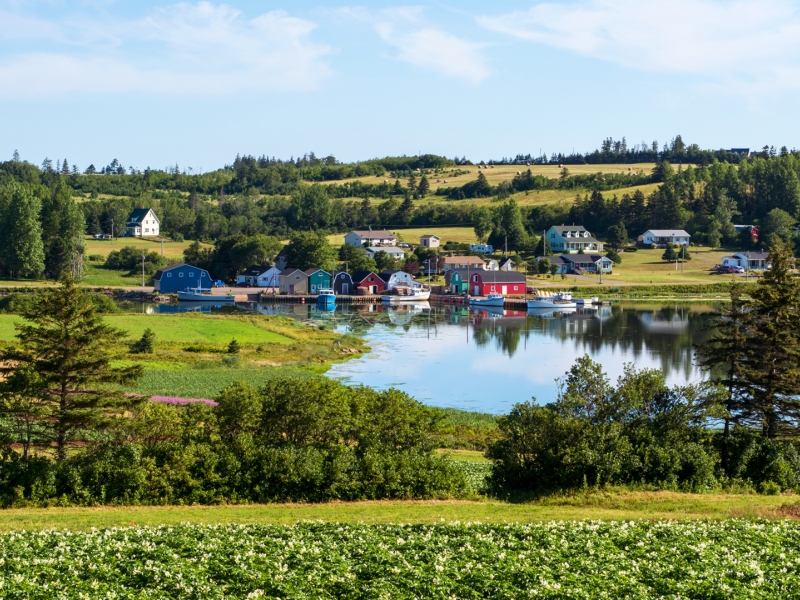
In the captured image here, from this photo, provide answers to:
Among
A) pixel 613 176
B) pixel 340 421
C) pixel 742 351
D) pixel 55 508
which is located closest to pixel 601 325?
pixel 742 351

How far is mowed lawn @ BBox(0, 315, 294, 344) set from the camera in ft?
155

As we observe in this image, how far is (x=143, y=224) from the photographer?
384 feet

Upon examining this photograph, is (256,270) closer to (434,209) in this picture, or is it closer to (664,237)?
(434,209)

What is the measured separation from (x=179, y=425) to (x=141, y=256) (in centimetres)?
7870

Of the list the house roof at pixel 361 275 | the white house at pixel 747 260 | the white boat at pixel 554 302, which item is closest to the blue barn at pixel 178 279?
the house roof at pixel 361 275

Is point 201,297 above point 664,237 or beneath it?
beneath

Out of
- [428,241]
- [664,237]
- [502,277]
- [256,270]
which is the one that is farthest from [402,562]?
[664,237]

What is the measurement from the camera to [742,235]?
10494 cm

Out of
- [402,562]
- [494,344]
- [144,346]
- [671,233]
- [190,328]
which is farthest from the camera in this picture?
[671,233]

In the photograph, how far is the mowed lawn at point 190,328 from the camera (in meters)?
47.1

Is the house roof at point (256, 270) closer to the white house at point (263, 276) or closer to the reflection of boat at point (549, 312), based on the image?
the white house at point (263, 276)

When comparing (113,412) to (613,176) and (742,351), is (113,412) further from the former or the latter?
(613,176)

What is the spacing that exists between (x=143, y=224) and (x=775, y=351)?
104743 millimetres

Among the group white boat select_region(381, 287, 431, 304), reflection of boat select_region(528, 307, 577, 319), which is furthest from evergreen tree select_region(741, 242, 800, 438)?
white boat select_region(381, 287, 431, 304)
